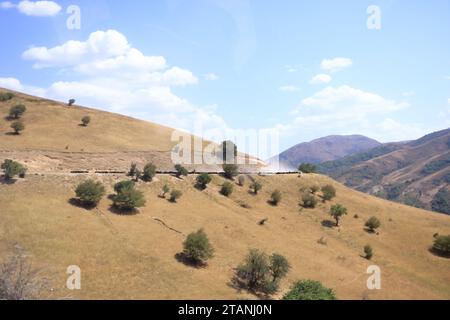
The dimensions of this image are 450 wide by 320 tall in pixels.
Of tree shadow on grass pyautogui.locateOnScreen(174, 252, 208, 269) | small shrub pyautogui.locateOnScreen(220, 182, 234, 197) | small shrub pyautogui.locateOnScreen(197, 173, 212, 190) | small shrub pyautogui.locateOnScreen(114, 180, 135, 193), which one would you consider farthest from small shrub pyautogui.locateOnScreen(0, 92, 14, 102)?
tree shadow on grass pyautogui.locateOnScreen(174, 252, 208, 269)

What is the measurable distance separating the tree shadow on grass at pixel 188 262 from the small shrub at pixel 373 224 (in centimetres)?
2572

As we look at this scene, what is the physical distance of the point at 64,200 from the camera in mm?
36562

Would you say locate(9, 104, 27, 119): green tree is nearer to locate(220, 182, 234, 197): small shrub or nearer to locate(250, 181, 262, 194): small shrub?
locate(220, 182, 234, 197): small shrub

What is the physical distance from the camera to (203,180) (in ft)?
163

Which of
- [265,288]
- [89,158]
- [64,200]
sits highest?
[89,158]

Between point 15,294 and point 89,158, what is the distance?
112ft

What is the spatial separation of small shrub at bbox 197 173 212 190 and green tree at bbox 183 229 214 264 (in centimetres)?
1723

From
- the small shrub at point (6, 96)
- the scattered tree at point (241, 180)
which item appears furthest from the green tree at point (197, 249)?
the small shrub at point (6, 96)

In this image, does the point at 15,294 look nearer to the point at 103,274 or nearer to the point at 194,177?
the point at 103,274

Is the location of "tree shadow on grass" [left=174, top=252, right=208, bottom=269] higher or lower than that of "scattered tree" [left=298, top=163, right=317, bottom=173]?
lower

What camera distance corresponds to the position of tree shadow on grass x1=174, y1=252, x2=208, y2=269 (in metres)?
31.6

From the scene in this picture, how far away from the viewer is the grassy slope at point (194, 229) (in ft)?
89.8

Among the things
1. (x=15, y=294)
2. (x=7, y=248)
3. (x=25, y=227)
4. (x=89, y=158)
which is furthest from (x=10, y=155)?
(x=15, y=294)

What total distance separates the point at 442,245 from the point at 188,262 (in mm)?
30603
